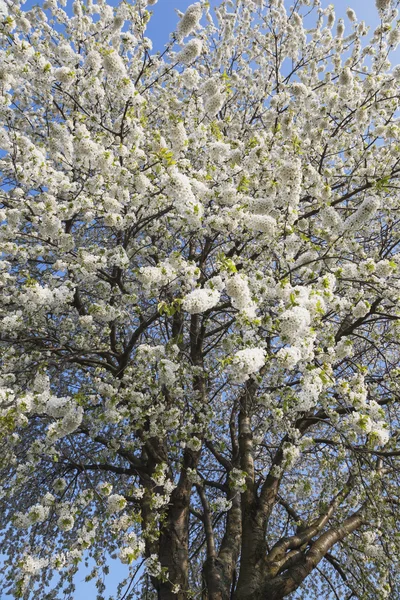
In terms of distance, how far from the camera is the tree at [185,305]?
4.29 m

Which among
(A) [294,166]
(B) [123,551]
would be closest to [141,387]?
(B) [123,551]

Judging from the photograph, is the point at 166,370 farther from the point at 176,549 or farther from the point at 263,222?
the point at 176,549

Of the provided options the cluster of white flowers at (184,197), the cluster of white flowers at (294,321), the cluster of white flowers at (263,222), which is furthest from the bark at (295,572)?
the cluster of white flowers at (184,197)

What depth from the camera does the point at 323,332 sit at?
4.95m

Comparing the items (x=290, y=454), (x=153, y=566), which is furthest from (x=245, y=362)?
(x=153, y=566)

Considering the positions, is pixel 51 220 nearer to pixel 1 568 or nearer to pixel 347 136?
pixel 347 136

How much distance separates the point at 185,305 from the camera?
3.58 metres

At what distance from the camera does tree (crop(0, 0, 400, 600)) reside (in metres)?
4.29

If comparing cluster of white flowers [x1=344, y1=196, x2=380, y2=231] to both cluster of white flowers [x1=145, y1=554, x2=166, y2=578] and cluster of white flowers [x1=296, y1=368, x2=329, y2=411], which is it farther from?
cluster of white flowers [x1=145, y1=554, x2=166, y2=578]

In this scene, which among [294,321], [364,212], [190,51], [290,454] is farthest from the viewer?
[290,454]

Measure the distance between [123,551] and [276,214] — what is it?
3.70m

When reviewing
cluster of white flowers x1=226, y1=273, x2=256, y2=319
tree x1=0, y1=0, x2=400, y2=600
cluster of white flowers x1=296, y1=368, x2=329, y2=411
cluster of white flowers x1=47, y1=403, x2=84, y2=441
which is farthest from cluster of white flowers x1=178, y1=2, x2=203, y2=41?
cluster of white flowers x1=47, y1=403, x2=84, y2=441

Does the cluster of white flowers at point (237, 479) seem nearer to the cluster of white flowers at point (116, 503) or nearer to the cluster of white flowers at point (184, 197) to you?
the cluster of white flowers at point (116, 503)

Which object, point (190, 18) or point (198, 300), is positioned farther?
point (190, 18)
